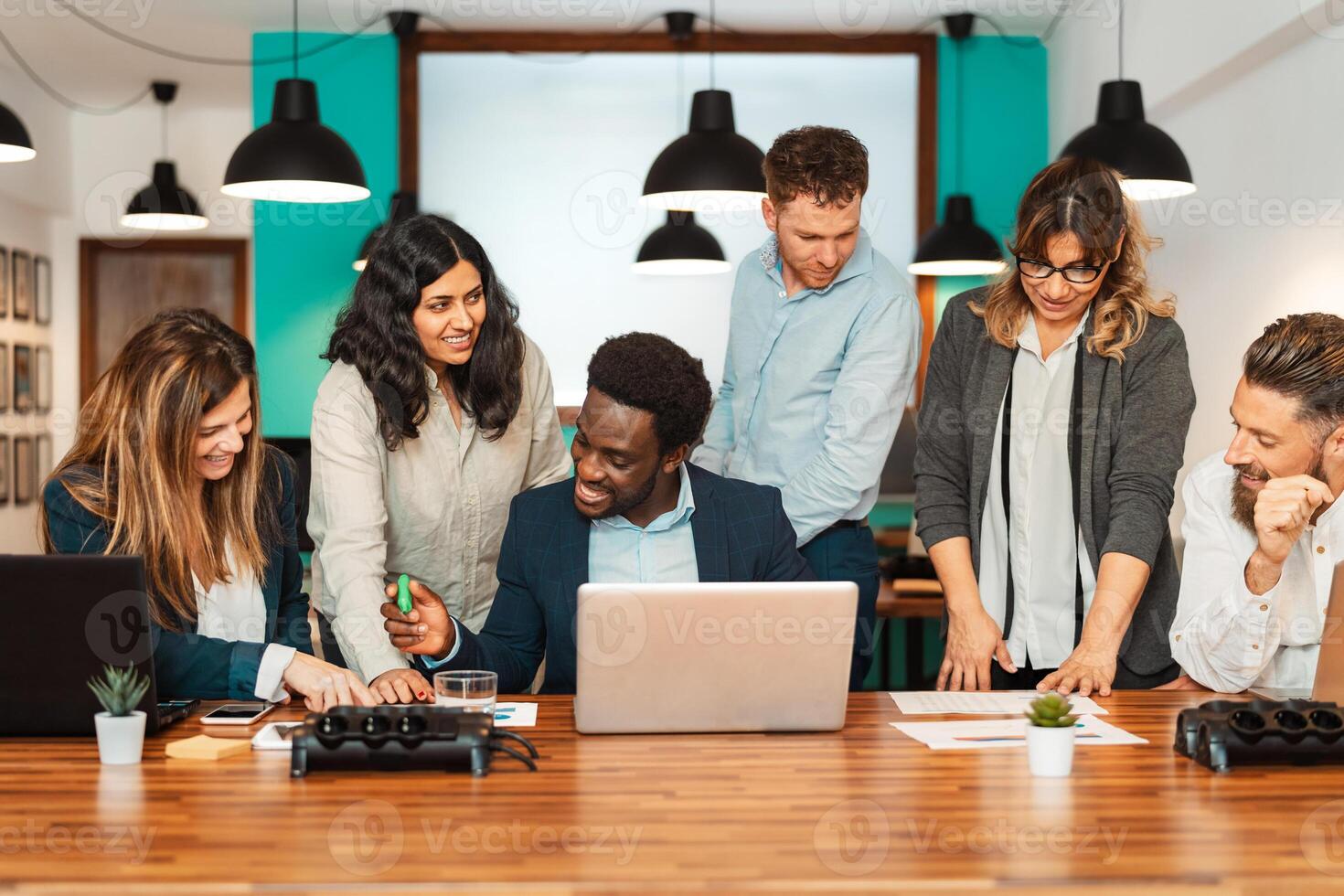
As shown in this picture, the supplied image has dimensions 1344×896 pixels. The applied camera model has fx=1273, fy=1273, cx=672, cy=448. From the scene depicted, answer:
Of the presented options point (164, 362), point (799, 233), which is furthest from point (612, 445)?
point (164, 362)

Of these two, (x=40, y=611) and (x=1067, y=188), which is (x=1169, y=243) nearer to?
(x=1067, y=188)

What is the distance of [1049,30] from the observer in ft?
20.6

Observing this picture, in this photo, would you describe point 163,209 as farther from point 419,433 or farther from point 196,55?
point 419,433

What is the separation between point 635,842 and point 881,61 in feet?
18.3

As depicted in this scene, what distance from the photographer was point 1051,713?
64.8 inches

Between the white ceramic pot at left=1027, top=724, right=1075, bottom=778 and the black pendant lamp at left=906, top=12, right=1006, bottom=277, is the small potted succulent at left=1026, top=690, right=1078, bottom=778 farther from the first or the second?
the black pendant lamp at left=906, top=12, right=1006, bottom=277

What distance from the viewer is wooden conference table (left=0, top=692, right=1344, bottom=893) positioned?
4.25 feet

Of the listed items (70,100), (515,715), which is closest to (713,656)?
(515,715)

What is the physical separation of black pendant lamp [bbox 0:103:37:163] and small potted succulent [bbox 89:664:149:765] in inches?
107

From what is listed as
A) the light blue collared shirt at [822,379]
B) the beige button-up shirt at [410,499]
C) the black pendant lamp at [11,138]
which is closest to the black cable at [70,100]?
the black pendant lamp at [11,138]

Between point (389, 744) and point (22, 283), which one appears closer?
point (389, 744)

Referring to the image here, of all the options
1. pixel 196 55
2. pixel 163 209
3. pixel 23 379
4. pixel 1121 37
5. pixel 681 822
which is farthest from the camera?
pixel 23 379

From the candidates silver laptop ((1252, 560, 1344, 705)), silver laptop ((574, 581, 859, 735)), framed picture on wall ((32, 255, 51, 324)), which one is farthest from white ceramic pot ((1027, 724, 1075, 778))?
framed picture on wall ((32, 255, 51, 324))

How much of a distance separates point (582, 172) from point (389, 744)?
4.96 meters
